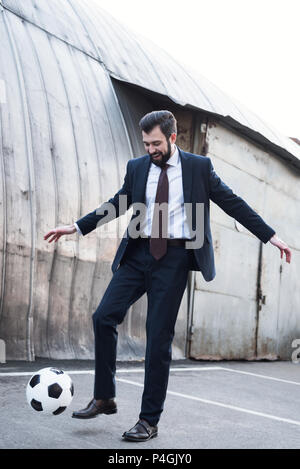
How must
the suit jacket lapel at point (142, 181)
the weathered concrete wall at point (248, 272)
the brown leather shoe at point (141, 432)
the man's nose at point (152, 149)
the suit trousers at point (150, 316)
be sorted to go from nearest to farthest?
1. the brown leather shoe at point (141, 432)
2. the suit trousers at point (150, 316)
3. the man's nose at point (152, 149)
4. the suit jacket lapel at point (142, 181)
5. the weathered concrete wall at point (248, 272)

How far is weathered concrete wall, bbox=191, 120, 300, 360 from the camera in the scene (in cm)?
1041

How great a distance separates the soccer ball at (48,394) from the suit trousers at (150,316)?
0.72 feet

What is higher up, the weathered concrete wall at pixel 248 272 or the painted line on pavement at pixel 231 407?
the weathered concrete wall at pixel 248 272

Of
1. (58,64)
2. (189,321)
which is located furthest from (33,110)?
(189,321)

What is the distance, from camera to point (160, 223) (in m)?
4.02

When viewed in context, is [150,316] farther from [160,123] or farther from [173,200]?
[160,123]

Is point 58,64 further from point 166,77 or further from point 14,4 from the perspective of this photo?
point 166,77

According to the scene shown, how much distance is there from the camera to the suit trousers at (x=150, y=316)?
3.87 m

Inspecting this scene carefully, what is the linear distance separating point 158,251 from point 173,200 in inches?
14.6

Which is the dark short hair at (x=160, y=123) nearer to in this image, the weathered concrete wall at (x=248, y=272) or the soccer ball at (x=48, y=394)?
the soccer ball at (x=48, y=394)

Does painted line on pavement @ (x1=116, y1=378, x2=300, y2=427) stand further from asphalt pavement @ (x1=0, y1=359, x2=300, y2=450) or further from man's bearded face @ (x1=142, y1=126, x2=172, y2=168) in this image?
man's bearded face @ (x1=142, y1=126, x2=172, y2=168)

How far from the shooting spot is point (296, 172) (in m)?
13.7

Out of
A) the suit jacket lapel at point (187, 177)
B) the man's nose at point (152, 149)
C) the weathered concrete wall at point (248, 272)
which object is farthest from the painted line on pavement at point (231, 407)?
the weathered concrete wall at point (248, 272)
